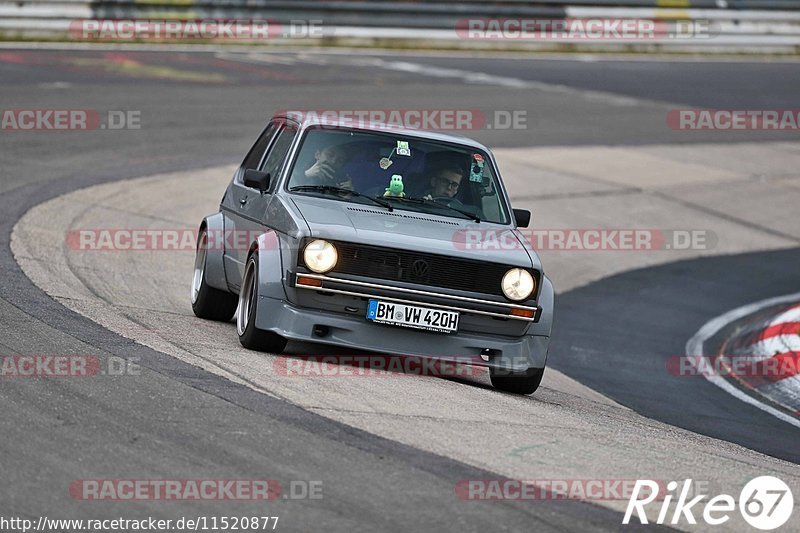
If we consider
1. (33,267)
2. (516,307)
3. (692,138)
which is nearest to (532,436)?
(516,307)

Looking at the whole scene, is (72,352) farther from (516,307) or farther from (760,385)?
(760,385)

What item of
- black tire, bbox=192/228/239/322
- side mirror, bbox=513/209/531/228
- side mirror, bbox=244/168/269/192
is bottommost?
black tire, bbox=192/228/239/322

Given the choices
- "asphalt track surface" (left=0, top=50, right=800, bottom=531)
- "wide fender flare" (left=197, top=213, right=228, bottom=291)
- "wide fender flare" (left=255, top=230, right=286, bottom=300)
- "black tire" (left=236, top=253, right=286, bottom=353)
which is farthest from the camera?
"wide fender flare" (left=197, top=213, right=228, bottom=291)

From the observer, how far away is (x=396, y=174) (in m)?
9.15

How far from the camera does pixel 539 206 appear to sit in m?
17.6

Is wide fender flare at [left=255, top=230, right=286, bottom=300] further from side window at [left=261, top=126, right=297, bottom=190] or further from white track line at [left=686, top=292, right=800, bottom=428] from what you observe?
white track line at [left=686, top=292, right=800, bottom=428]

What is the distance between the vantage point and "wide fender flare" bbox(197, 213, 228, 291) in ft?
31.9

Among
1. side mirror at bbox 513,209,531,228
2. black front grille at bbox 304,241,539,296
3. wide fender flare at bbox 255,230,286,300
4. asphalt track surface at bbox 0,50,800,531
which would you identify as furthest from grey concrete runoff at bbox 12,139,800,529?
side mirror at bbox 513,209,531,228

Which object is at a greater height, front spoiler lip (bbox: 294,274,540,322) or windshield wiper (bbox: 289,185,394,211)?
windshield wiper (bbox: 289,185,394,211)

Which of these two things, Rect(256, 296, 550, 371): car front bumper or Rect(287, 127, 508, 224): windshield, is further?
Rect(287, 127, 508, 224): windshield

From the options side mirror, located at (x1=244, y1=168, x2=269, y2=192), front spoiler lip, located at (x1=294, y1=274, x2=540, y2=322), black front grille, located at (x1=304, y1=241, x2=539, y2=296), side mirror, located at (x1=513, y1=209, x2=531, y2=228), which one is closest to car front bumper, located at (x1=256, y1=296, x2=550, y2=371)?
front spoiler lip, located at (x1=294, y1=274, x2=540, y2=322)

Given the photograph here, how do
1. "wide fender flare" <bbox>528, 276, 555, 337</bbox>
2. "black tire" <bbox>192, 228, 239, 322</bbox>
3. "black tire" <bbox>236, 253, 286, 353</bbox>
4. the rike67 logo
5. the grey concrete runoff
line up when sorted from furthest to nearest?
"black tire" <bbox>192, 228, 239, 322</bbox>, "wide fender flare" <bbox>528, 276, 555, 337</bbox>, "black tire" <bbox>236, 253, 286, 353</bbox>, the grey concrete runoff, the rike67 logo

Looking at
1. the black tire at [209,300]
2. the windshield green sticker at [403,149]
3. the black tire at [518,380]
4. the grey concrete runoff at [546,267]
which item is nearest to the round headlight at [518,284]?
the black tire at [518,380]

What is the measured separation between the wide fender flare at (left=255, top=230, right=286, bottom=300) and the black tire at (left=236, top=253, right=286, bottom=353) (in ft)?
0.27
